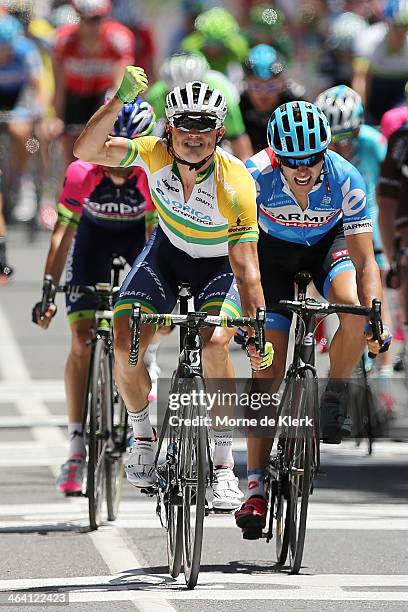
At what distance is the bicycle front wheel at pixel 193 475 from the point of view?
8.16 metres

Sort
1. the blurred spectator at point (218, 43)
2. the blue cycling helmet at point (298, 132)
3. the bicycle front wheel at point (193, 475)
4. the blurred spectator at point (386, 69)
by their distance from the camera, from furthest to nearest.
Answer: the blurred spectator at point (218, 43) < the blurred spectator at point (386, 69) < the blue cycling helmet at point (298, 132) < the bicycle front wheel at point (193, 475)

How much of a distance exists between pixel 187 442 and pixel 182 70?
6.03 metres

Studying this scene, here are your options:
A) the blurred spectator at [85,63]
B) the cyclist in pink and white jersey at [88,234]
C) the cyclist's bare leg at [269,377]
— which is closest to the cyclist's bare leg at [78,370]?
the cyclist in pink and white jersey at [88,234]

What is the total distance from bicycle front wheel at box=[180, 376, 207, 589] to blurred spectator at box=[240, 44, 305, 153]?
275 inches

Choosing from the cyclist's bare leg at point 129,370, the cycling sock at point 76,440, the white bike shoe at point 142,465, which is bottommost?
the white bike shoe at point 142,465

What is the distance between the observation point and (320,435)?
8789mm

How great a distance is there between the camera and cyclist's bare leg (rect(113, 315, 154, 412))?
8727mm

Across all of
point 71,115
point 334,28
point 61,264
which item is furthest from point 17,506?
point 334,28

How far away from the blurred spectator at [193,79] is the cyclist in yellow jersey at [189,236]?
4436 millimetres

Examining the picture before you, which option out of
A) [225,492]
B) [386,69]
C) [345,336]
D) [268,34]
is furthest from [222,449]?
[268,34]

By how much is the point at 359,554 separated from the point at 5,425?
4366 millimetres

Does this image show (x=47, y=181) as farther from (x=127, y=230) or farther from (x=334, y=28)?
(x=127, y=230)

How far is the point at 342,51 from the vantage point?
20.1m

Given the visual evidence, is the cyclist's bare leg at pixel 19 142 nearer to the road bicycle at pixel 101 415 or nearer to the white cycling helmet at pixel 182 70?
the white cycling helmet at pixel 182 70
